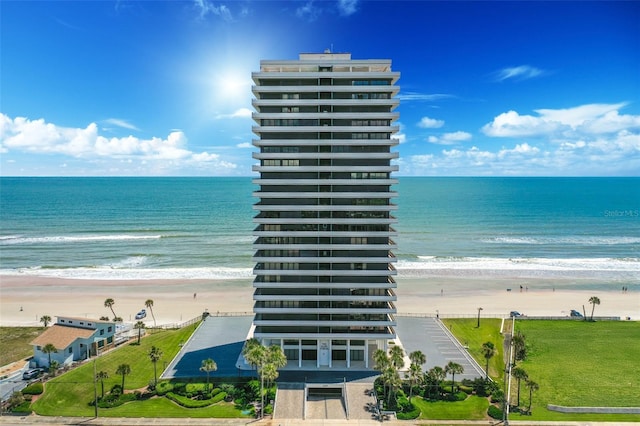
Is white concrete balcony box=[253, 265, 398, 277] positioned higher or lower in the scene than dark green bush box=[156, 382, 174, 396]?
higher

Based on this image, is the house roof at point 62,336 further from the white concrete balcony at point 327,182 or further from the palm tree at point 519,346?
the palm tree at point 519,346

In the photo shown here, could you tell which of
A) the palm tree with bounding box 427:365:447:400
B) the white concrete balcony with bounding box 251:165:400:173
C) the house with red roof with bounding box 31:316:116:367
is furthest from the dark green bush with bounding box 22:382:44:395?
the palm tree with bounding box 427:365:447:400

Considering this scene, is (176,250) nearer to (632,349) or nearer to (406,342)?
(406,342)

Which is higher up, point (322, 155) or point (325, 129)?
point (325, 129)

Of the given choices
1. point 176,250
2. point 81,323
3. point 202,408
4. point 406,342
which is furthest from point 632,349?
point 176,250

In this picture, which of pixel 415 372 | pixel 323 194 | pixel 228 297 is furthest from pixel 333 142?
pixel 228 297

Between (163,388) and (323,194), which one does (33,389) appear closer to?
(163,388)

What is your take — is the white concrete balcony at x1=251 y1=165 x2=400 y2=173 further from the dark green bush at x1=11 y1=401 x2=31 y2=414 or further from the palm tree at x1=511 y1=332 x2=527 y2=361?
the dark green bush at x1=11 y1=401 x2=31 y2=414
